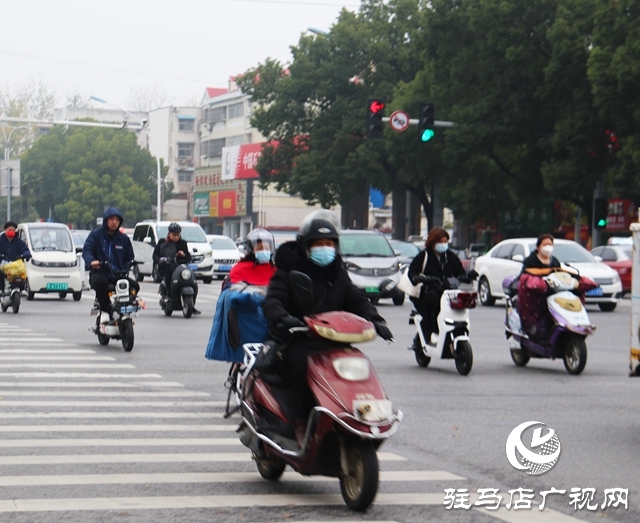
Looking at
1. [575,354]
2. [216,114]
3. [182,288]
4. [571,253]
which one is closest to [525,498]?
[575,354]

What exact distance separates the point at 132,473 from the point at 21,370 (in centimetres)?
669

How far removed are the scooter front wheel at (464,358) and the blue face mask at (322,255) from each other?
7.59 m

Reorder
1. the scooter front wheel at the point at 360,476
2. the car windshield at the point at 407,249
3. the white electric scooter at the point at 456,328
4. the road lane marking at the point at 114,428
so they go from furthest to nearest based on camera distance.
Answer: the car windshield at the point at 407,249
the white electric scooter at the point at 456,328
the road lane marking at the point at 114,428
the scooter front wheel at the point at 360,476

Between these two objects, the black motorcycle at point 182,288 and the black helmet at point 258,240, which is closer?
the black helmet at point 258,240

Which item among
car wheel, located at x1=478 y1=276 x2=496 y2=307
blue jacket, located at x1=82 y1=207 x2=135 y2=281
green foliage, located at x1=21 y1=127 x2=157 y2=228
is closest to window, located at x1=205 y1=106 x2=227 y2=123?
green foliage, located at x1=21 y1=127 x2=157 y2=228

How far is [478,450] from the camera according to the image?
8.93 m

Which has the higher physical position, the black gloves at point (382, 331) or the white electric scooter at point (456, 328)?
the black gloves at point (382, 331)

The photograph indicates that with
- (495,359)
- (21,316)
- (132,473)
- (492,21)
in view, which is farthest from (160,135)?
(132,473)

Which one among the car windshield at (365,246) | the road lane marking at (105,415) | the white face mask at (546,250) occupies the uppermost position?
the white face mask at (546,250)

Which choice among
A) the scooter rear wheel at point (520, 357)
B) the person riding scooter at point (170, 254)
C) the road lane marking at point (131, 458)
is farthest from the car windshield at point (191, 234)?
the road lane marking at point (131, 458)

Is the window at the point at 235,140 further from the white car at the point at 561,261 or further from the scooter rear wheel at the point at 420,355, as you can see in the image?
the scooter rear wheel at the point at 420,355

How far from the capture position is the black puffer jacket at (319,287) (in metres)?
7.21

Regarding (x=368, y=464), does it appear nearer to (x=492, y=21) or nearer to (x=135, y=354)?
(x=135, y=354)

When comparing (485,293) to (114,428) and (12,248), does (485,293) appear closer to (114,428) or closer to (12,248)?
(12,248)
